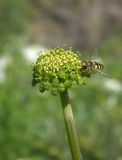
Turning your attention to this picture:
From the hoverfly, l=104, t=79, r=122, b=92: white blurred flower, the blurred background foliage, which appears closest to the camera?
the hoverfly

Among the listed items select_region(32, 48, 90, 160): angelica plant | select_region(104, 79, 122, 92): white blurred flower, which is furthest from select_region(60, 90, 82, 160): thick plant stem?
select_region(104, 79, 122, 92): white blurred flower

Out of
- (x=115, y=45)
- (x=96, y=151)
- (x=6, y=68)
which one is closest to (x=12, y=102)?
(x=96, y=151)

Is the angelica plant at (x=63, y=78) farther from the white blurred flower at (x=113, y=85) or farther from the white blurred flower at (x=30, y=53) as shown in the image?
the white blurred flower at (x=30, y=53)

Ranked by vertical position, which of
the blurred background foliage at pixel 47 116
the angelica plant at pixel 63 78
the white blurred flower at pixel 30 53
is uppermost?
the white blurred flower at pixel 30 53

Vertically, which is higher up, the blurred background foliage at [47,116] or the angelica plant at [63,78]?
the blurred background foliage at [47,116]

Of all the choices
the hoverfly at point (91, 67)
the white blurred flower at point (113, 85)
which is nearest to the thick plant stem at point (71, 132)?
the hoverfly at point (91, 67)

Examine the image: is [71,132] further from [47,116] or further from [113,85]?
[113,85]

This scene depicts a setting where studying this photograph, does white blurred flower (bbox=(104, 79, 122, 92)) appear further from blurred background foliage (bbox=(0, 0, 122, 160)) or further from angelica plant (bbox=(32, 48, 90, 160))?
angelica plant (bbox=(32, 48, 90, 160))

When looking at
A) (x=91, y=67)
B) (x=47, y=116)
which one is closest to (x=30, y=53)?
(x=47, y=116)
